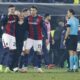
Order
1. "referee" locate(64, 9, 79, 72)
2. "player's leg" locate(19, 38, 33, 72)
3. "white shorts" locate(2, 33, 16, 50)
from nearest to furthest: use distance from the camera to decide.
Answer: "white shorts" locate(2, 33, 16, 50), "player's leg" locate(19, 38, 33, 72), "referee" locate(64, 9, 79, 72)

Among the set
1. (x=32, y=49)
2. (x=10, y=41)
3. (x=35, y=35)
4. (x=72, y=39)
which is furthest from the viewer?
(x=32, y=49)

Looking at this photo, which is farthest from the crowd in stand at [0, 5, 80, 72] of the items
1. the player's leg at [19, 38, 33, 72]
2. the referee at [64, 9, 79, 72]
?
the referee at [64, 9, 79, 72]

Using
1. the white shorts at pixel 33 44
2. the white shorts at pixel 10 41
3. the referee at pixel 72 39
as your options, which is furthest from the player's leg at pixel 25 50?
the referee at pixel 72 39

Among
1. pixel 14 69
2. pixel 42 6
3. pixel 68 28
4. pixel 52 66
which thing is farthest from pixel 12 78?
pixel 42 6

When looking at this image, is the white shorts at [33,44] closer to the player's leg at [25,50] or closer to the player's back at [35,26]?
the player's leg at [25,50]

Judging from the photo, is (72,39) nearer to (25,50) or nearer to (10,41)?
(25,50)

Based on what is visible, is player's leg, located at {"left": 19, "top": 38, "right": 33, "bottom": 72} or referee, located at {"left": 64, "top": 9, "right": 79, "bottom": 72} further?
referee, located at {"left": 64, "top": 9, "right": 79, "bottom": 72}

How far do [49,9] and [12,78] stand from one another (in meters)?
7.92

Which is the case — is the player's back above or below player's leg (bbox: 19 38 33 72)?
above

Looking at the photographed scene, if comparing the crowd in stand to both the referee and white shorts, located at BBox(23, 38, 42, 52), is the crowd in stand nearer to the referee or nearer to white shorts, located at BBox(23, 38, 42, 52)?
white shorts, located at BBox(23, 38, 42, 52)

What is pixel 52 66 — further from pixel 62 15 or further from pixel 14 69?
pixel 14 69

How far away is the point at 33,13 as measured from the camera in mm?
18250

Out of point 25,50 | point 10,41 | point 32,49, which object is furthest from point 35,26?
point 32,49

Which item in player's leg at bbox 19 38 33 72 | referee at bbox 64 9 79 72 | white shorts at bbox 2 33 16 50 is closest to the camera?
white shorts at bbox 2 33 16 50
